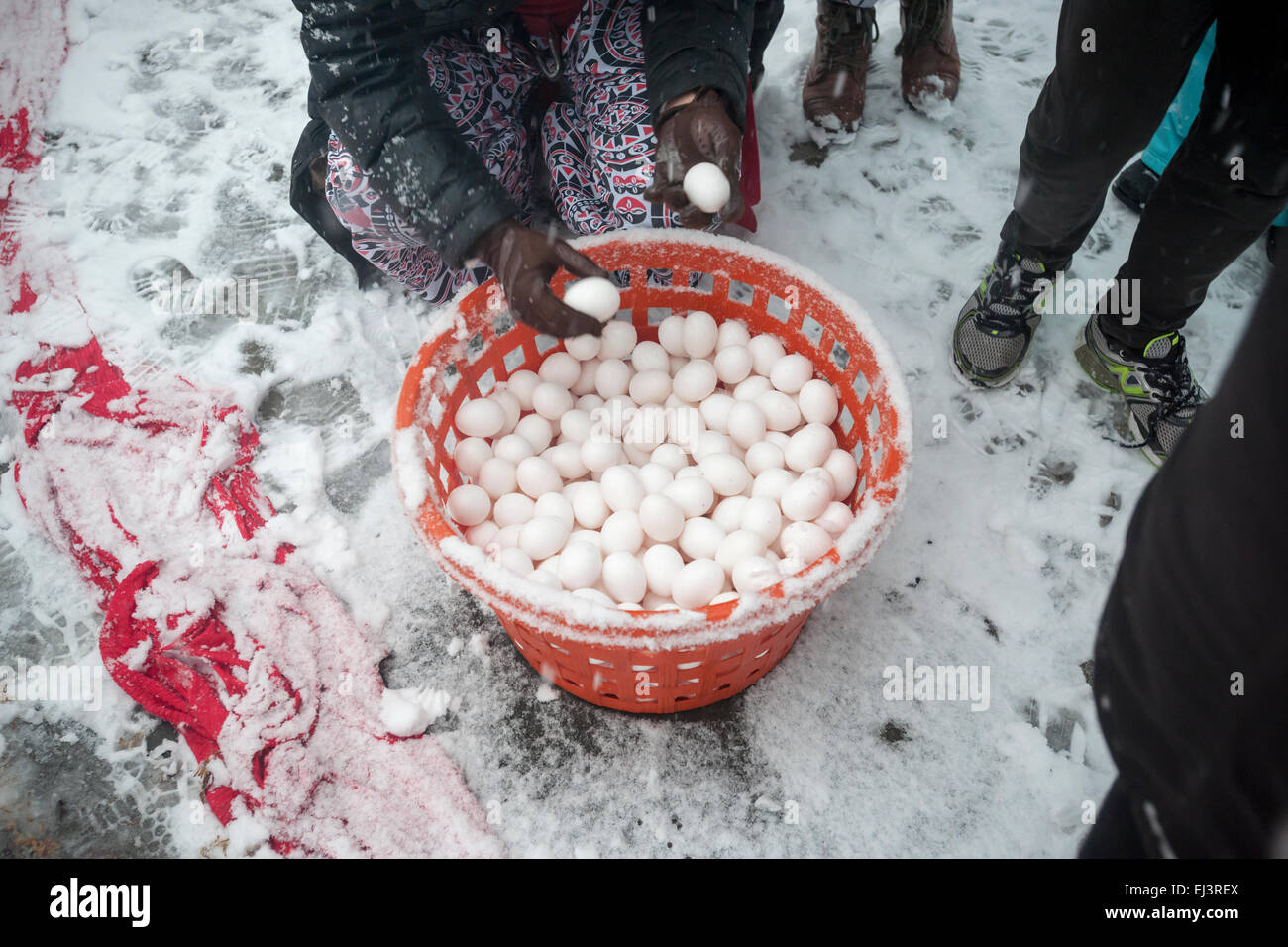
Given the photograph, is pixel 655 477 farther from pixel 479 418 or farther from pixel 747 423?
pixel 479 418

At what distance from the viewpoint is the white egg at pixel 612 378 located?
4.58 ft

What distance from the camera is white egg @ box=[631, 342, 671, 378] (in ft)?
4.61

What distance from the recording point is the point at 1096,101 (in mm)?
1126

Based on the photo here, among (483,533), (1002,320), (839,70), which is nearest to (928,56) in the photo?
(839,70)

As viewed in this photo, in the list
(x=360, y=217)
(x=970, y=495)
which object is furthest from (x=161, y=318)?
(x=970, y=495)

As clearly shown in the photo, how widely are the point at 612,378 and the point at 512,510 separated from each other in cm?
31

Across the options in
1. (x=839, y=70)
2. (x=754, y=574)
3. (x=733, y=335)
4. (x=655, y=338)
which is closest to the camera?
(x=754, y=574)

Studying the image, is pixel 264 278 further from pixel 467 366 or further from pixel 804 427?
pixel 804 427

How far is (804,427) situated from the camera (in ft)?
4.25

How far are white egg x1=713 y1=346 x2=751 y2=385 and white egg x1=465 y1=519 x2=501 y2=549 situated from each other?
483 millimetres

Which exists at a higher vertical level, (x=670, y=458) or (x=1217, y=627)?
(x=1217, y=627)

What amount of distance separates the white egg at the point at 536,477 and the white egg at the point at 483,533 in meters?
0.08

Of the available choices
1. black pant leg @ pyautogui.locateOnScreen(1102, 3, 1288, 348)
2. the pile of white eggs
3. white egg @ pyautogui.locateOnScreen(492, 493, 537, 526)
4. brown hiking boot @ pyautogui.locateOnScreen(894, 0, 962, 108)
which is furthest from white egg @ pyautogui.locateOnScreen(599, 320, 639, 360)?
brown hiking boot @ pyautogui.locateOnScreen(894, 0, 962, 108)

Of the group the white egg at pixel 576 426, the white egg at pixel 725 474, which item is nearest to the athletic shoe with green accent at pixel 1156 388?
the white egg at pixel 725 474
